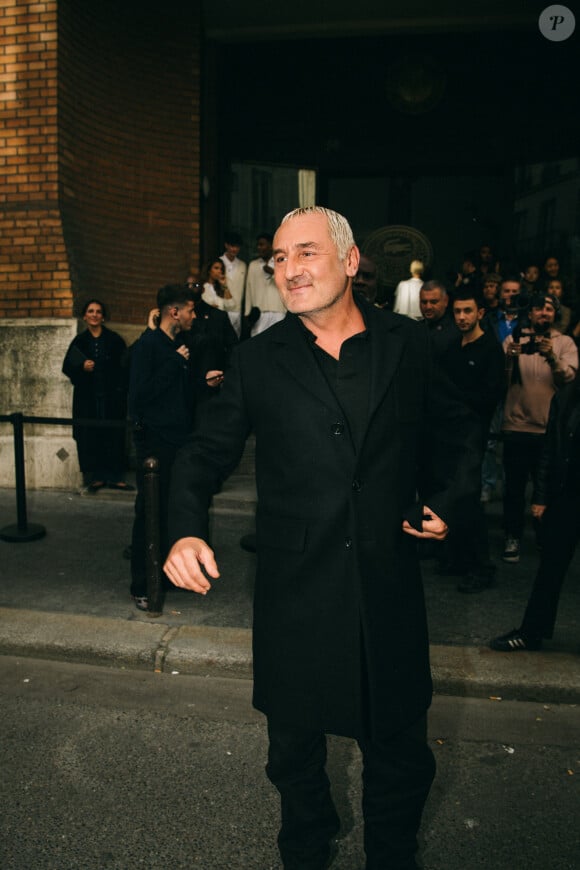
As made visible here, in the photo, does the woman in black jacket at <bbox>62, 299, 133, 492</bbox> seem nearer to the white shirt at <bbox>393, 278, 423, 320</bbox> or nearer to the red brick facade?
the red brick facade

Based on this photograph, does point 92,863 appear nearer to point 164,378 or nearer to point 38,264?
point 164,378

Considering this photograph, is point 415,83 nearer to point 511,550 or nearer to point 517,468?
point 517,468

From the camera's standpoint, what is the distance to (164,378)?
505 centimetres

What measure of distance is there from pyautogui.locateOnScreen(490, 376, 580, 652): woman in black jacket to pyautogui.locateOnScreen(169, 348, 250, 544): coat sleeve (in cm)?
237

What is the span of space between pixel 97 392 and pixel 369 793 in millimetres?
6226

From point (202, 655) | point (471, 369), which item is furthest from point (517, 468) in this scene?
point (202, 655)

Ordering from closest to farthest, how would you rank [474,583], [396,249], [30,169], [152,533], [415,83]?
[152,533] < [474,583] < [30,169] < [415,83] < [396,249]

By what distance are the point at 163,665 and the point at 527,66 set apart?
10259 mm

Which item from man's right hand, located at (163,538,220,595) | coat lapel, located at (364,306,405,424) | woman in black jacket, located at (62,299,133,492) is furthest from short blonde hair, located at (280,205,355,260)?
woman in black jacket, located at (62,299,133,492)

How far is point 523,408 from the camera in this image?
19.9 feet

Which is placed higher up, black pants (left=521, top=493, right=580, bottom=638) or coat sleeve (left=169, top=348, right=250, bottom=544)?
coat sleeve (left=169, top=348, right=250, bottom=544)

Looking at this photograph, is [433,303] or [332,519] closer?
[332,519]

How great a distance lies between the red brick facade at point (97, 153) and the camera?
324 inches

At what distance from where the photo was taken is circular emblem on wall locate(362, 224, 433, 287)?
1194 centimetres
